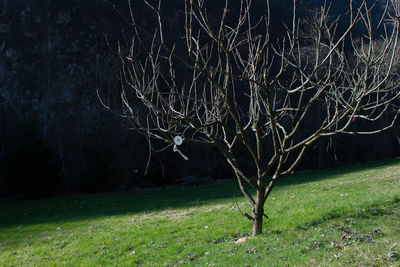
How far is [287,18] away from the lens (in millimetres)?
39719

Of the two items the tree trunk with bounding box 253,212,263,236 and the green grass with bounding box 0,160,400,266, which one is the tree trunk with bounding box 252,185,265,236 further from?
the green grass with bounding box 0,160,400,266

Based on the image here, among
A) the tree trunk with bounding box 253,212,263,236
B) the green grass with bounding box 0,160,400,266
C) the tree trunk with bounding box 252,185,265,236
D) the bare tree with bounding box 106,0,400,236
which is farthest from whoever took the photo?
the tree trunk with bounding box 253,212,263,236

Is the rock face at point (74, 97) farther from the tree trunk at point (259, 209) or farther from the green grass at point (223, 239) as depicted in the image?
the tree trunk at point (259, 209)

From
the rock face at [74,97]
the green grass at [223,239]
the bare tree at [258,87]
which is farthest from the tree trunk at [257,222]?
the rock face at [74,97]

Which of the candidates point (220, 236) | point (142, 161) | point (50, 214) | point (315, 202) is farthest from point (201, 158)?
point (220, 236)

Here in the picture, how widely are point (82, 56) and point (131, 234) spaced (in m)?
25.7

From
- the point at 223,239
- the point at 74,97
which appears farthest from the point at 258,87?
the point at 74,97

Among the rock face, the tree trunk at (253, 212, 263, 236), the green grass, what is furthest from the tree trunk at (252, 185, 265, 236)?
the rock face

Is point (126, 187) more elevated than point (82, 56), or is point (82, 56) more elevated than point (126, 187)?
point (82, 56)

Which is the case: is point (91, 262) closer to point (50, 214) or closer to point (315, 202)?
point (315, 202)

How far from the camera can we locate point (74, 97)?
1158 inches

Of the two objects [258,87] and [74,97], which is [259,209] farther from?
[74,97]

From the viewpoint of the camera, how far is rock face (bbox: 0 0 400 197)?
24.4 metres

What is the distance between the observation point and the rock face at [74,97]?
24.4 m
